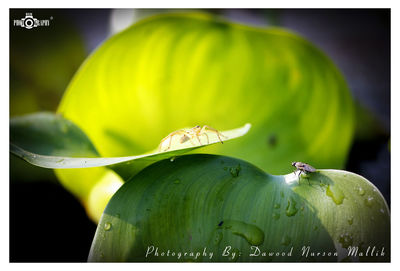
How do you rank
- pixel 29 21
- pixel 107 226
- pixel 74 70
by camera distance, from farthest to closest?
pixel 74 70
pixel 29 21
pixel 107 226

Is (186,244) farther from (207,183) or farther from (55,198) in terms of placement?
(55,198)

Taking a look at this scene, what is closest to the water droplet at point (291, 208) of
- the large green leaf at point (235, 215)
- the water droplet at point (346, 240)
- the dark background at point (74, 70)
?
the large green leaf at point (235, 215)

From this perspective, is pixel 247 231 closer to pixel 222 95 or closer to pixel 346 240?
pixel 346 240

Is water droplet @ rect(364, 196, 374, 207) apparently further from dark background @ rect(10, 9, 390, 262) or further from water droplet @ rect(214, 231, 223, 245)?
dark background @ rect(10, 9, 390, 262)

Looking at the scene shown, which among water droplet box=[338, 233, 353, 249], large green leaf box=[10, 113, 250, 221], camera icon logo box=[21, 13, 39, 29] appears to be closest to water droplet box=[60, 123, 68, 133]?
large green leaf box=[10, 113, 250, 221]

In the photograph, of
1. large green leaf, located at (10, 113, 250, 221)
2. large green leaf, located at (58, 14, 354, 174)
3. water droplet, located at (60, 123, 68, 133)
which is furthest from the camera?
large green leaf, located at (58, 14, 354, 174)

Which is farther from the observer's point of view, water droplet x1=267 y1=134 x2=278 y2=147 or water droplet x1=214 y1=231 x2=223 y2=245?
water droplet x1=267 y1=134 x2=278 y2=147

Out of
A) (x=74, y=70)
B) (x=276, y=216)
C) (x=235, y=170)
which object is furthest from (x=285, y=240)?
(x=74, y=70)
